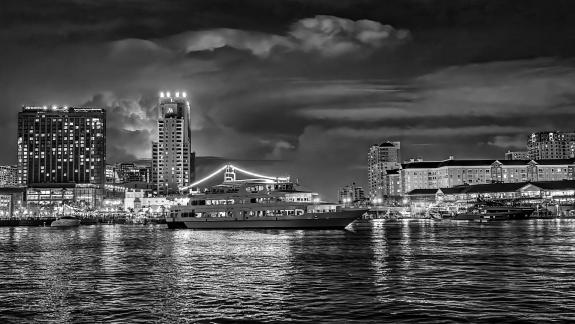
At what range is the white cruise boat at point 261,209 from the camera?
108875 millimetres

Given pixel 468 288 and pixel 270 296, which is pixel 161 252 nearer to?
pixel 270 296

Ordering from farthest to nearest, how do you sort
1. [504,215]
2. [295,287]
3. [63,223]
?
[504,215] → [63,223] → [295,287]

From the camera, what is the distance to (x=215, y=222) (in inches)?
4567

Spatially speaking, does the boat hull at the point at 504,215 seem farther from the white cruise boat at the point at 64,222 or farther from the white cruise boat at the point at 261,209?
the white cruise boat at the point at 64,222

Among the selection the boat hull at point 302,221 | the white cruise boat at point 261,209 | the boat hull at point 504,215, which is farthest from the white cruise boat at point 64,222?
the boat hull at point 504,215

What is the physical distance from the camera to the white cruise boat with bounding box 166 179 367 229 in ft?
357

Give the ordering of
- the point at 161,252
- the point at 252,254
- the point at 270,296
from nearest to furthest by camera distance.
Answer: the point at 270,296 < the point at 252,254 < the point at 161,252

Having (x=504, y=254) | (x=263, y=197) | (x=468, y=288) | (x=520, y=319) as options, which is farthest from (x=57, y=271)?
(x=263, y=197)

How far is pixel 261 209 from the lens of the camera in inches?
4409

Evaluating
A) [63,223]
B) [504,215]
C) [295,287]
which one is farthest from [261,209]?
[504,215]

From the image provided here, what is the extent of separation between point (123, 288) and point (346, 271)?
50.4 feet

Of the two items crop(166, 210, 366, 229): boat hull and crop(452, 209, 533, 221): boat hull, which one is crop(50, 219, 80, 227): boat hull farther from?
crop(452, 209, 533, 221): boat hull

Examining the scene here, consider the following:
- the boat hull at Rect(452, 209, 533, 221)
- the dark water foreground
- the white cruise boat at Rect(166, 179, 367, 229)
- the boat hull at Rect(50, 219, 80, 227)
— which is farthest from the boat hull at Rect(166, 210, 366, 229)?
the boat hull at Rect(452, 209, 533, 221)

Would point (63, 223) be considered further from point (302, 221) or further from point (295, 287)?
point (295, 287)
